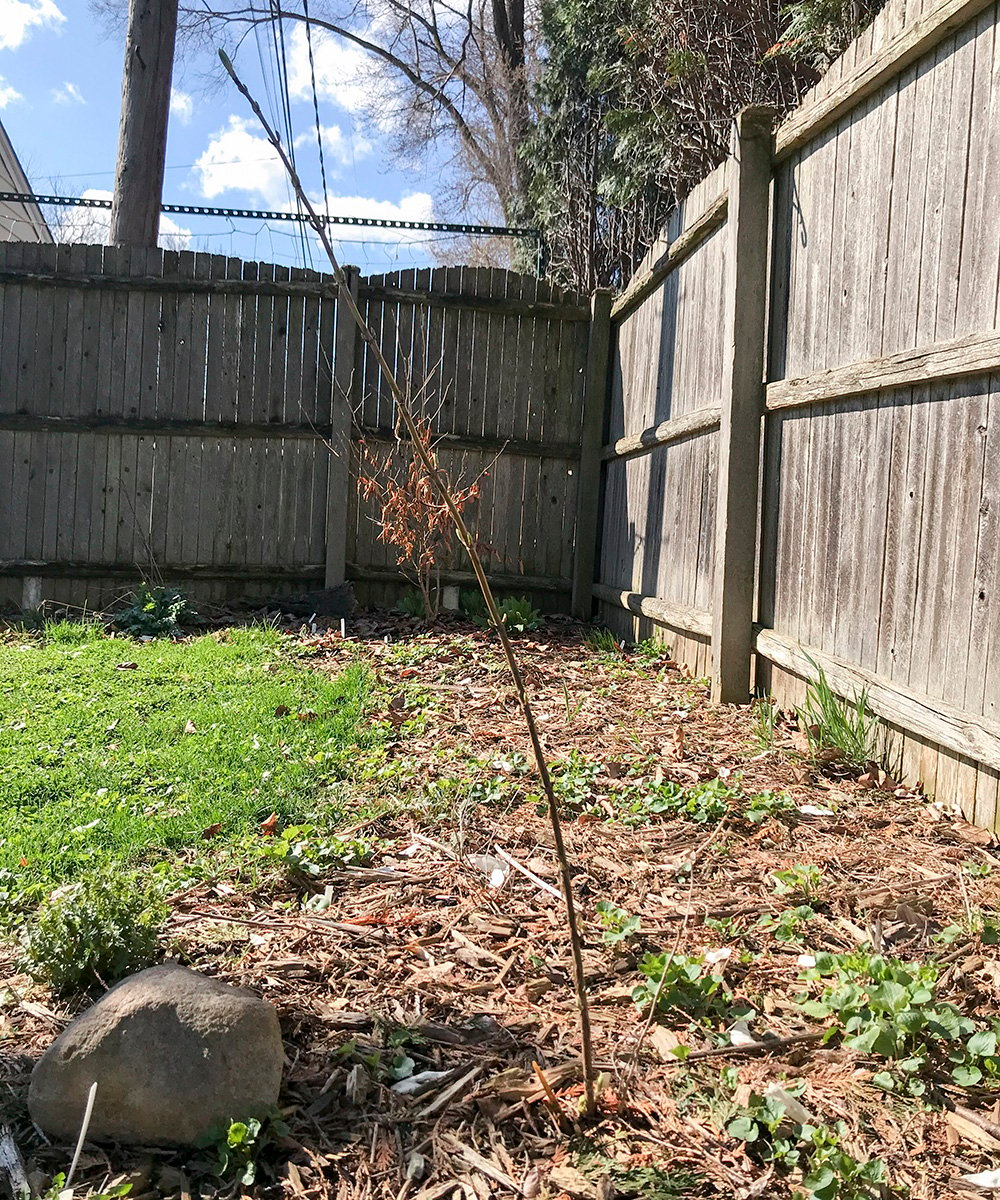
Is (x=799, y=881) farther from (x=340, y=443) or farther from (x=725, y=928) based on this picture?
(x=340, y=443)

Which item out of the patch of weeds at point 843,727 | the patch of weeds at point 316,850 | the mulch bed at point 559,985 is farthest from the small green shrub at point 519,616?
the patch of weeds at point 316,850

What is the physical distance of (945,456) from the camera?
121 inches

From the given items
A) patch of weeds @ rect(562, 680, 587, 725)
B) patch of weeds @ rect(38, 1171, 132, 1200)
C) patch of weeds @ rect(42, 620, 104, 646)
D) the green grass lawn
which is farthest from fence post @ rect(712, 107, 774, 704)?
patch of weeds @ rect(42, 620, 104, 646)

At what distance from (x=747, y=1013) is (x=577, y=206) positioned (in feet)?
29.6

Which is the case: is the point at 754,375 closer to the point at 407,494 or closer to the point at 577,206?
the point at 407,494

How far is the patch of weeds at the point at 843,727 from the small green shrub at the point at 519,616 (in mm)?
3066

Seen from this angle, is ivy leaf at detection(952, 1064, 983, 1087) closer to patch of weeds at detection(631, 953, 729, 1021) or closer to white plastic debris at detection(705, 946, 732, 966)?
patch of weeds at detection(631, 953, 729, 1021)

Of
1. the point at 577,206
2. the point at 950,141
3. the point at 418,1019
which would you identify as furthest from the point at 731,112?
the point at 418,1019

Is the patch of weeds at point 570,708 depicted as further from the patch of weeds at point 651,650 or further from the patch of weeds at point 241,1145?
the patch of weeds at point 241,1145

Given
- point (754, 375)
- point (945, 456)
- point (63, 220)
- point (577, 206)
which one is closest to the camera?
point (945, 456)

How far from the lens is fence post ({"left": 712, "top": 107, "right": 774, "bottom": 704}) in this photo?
456cm

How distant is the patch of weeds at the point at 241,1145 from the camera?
167 cm

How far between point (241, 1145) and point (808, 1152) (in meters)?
0.94

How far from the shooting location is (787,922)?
2.43m
